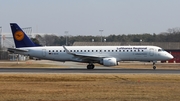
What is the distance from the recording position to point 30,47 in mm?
53656

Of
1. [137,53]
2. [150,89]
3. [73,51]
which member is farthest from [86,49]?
[150,89]

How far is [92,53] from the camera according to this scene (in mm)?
52781

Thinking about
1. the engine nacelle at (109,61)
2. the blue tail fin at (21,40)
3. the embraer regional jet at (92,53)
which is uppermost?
the blue tail fin at (21,40)

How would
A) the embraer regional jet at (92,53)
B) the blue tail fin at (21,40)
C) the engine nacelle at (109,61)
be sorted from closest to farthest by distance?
1. the engine nacelle at (109,61)
2. the embraer regional jet at (92,53)
3. the blue tail fin at (21,40)

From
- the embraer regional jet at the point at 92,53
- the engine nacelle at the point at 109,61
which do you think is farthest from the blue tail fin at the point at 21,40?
the engine nacelle at the point at 109,61

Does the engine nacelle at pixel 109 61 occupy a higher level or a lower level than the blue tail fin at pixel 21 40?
lower

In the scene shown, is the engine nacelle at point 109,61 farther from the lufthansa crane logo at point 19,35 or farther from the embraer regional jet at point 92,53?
the lufthansa crane logo at point 19,35

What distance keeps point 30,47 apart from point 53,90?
28.8 m

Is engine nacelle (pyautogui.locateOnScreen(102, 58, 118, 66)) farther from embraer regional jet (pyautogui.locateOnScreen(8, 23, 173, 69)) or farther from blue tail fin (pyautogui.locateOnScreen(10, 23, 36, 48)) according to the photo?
blue tail fin (pyautogui.locateOnScreen(10, 23, 36, 48))

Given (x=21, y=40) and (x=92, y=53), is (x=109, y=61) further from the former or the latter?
(x=21, y=40)

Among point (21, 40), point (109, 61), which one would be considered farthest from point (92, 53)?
point (21, 40)

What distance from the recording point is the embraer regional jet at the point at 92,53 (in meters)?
51.9

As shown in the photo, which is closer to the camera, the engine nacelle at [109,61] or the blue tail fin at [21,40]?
the engine nacelle at [109,61]

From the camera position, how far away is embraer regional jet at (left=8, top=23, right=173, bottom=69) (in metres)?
51.9
